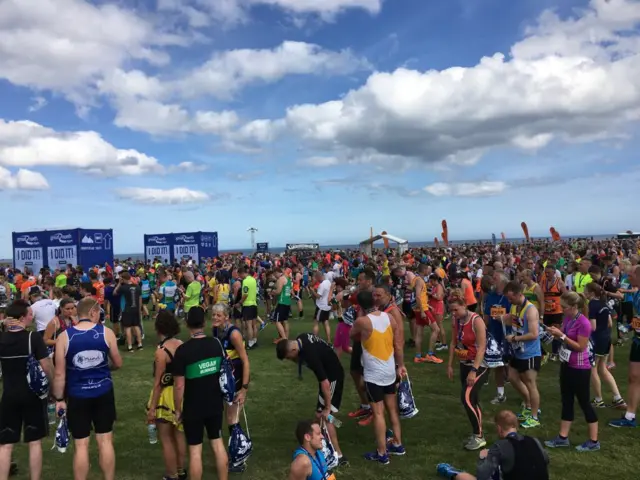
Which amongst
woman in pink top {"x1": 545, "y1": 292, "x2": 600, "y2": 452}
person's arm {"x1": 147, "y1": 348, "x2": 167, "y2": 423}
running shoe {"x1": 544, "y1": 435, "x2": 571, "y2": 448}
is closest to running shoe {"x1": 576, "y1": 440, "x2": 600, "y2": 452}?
woman in pink top {"x1": 545, "y1": 292, "x2": 600, "y2": 452}

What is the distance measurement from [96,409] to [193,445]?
93cm

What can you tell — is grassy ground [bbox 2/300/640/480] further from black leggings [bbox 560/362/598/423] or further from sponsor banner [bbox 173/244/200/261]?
sponsor banner [bbox 173/244/200/261]

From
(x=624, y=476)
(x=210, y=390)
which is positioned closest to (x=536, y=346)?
(x=624, y=476)

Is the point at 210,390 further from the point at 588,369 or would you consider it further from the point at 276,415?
the point at 588,369

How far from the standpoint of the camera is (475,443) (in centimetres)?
497

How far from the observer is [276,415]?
6.21 metres

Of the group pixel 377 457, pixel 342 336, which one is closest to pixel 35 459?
pixel 377 457

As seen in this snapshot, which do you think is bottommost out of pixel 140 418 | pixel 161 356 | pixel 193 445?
pixel 140 418

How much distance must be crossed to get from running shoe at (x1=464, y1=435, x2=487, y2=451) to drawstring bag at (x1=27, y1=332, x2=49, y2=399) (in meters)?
4.40

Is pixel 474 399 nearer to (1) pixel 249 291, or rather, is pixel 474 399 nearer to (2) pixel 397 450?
(2) pixel 397 450

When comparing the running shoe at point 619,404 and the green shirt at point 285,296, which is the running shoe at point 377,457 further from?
the green shirt at point 285,296

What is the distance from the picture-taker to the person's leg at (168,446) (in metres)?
4.18

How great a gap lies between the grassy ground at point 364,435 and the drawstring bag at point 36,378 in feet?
4.04

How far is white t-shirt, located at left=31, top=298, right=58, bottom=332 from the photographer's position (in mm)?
7445
